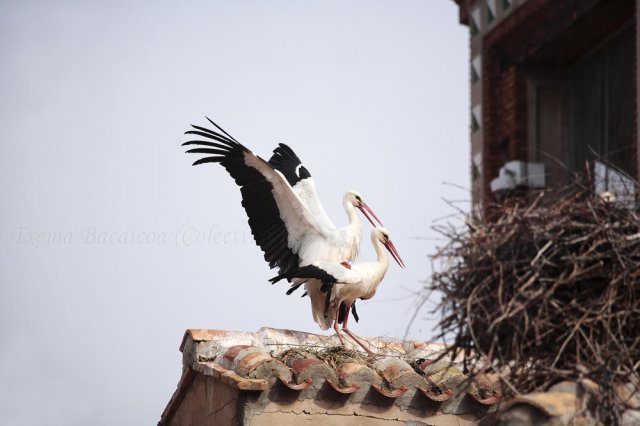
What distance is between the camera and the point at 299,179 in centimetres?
1080

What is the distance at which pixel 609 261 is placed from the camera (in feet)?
19.6

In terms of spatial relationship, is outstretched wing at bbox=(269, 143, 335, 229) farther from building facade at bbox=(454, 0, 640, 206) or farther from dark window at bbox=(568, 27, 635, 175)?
dark window at bbox=(568, 27, 635, 175)

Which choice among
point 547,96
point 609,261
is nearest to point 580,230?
point 609,261

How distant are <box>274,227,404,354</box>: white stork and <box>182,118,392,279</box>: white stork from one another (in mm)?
225

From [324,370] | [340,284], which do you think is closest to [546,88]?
[340,284]

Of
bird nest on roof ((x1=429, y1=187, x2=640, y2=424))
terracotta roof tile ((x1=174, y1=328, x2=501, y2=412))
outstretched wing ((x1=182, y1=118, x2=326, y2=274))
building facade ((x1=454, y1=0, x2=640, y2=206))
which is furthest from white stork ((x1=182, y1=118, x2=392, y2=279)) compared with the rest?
building facade ((x1=454, y1=0, x2=640, y2=206))

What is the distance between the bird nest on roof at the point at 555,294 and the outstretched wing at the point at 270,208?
3.80 m

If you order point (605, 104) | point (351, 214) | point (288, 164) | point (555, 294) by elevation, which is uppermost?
point (605, 104)

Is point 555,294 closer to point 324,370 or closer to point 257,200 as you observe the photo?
point 324,370

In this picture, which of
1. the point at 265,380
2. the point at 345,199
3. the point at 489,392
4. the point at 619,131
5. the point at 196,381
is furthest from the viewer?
the point at 619,131

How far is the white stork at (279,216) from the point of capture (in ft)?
32.4

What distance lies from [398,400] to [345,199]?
2.70m

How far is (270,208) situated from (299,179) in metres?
0.76

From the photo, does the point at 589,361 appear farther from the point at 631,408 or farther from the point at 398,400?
the point at 398,400
